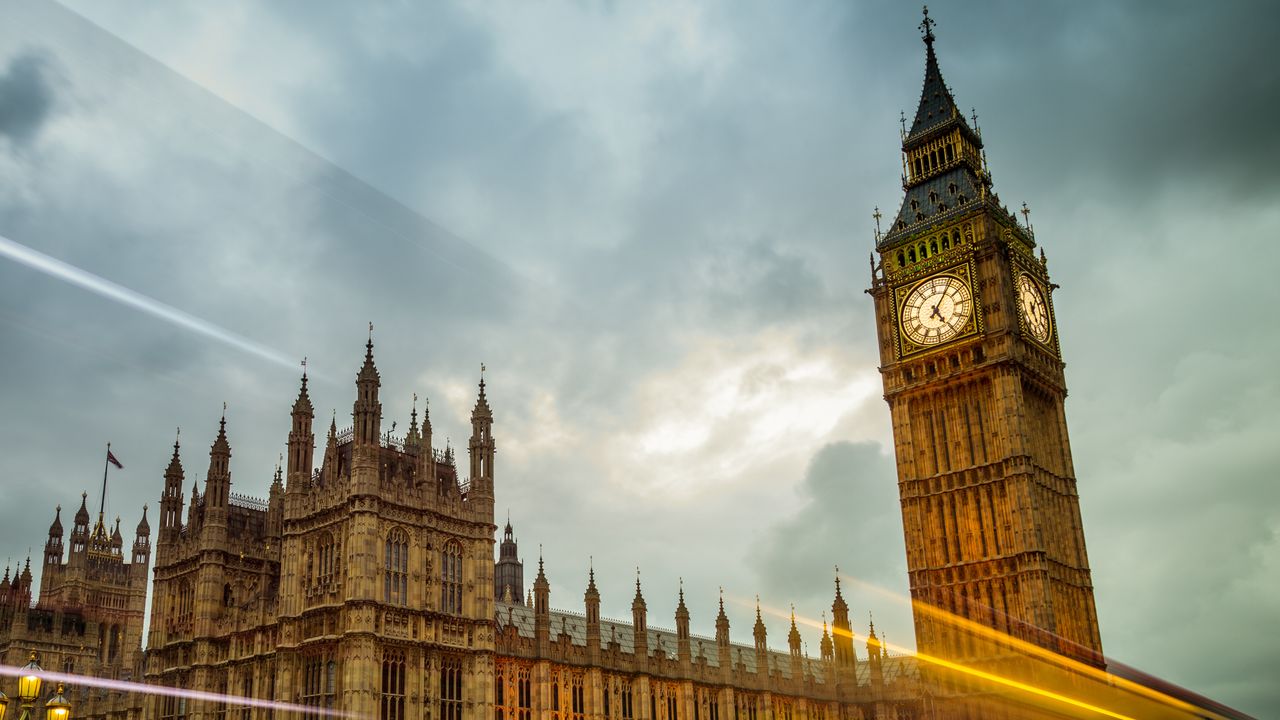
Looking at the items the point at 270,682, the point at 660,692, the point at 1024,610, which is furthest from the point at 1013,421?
the point at 270,682

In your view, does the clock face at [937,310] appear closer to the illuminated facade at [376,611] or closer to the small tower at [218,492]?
the illuminated facade at [376,611]

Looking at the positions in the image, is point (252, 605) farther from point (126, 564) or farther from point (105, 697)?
point (126, 564)

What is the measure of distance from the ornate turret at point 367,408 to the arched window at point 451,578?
7562mm

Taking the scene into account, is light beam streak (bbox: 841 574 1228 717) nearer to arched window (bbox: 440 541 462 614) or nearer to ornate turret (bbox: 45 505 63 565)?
arched window (bbox: 440 541 462 614)

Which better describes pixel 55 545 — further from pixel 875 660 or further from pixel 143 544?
pixel 875 660

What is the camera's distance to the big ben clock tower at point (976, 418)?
83.9 meters

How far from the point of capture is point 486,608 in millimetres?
64812

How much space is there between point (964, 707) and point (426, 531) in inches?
1687

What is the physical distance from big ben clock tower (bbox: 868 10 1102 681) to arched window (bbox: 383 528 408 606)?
42.9 metres

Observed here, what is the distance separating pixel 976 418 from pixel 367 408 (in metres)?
48.3

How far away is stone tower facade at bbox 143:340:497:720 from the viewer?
5991cm

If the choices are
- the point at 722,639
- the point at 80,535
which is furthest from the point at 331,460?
the point at 80,535

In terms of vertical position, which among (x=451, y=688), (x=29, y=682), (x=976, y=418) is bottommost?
(x=29, y=682)

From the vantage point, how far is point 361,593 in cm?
5941
